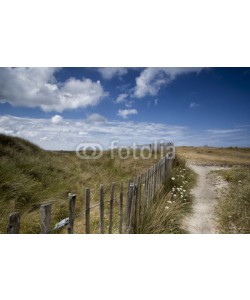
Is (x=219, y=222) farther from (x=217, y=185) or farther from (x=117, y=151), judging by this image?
(x=117, y=151)

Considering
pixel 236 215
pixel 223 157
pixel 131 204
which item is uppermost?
pixel 223 157

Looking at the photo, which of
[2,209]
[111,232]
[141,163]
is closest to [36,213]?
[2,209]

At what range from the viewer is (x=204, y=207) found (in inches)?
238

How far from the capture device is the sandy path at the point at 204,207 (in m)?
4.70

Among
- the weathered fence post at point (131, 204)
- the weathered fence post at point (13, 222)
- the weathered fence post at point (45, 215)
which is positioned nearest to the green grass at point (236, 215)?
the weathered fence post at point (131, 204)

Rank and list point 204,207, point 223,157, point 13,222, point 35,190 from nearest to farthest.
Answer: point 13,222
point 35,190
point 204,207
point 223,157

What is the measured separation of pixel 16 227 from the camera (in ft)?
6.48

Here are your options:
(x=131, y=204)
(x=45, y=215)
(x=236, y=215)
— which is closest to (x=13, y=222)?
(x=45, y=215)

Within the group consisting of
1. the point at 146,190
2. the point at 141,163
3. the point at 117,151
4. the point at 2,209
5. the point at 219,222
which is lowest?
the point at 219,222

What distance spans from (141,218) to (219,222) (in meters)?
1.92

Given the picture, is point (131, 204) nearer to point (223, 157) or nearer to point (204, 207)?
point (204, 207)

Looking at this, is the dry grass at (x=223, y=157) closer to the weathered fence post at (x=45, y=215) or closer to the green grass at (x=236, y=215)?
the green grass at (x=236, y=215)

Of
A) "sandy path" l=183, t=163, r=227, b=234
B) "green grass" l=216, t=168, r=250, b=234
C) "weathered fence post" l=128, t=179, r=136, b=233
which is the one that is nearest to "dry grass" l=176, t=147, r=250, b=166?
"sandy path" l=183, t=163, r=227, b=234

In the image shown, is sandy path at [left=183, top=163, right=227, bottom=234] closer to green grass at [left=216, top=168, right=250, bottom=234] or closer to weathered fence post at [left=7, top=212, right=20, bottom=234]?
green grass at [left=216, top=168, right=250, bottom=234]
